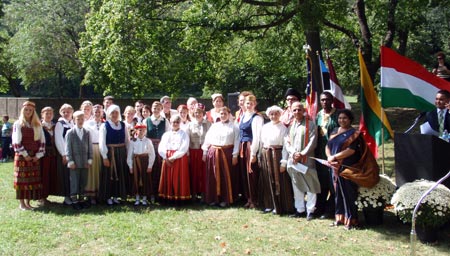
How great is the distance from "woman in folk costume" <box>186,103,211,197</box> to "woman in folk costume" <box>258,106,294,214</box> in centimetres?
134

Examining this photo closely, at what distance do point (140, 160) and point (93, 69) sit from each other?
736 centimetres

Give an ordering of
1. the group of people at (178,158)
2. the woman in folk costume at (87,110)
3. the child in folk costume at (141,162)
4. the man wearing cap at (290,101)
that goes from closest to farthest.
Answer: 1. the group of people at (178,158)
2. the man wearing cap at (290,101)
3. the child in folk costume at (141,162)
4. the woman in folk costume at (87,110)

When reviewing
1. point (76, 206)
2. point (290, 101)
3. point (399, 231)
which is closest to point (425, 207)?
point (399, 231)

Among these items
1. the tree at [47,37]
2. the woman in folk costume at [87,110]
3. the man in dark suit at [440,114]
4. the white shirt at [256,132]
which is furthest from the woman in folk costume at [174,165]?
the tree at [47,37]

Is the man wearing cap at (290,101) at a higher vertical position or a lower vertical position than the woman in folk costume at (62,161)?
higher

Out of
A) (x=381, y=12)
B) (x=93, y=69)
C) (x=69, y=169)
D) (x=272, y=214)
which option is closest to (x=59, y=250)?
(x=69, y=169)

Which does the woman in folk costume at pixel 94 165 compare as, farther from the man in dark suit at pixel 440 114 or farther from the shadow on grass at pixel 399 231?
the man in dark suit at pixel 440 114

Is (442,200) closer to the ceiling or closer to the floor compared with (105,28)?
closer to the floor

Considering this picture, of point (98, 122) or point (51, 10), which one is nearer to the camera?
point (98, 122)

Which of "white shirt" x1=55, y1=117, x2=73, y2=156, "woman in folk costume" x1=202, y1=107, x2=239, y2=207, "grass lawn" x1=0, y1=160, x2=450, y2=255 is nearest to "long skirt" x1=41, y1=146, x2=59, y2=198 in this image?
"white shirt" x1=55, y1=117, x2=73, y2=156

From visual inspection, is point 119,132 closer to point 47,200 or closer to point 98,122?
point 98,122

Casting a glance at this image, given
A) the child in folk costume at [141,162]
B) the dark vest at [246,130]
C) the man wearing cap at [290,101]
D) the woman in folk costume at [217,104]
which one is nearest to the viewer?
the man wearing cap at [290,101]

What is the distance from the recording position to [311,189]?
7.12 metres

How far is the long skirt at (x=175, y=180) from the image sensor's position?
8.04 m
